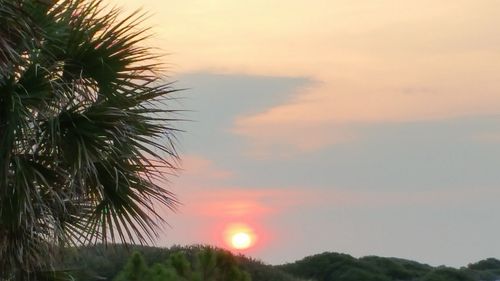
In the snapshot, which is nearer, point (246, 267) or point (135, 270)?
point (135, 270)

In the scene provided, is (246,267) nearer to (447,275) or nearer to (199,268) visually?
(199,268)

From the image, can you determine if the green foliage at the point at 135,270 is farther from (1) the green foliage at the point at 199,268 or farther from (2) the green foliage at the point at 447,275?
(2) the green foliage at the point at 447,275

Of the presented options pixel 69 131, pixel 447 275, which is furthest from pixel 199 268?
pixel 447 275

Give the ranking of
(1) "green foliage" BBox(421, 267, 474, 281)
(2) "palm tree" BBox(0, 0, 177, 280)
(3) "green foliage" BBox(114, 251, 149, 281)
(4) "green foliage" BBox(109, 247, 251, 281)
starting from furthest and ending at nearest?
(1) "green foliage" BBox(421, 267, 474, 281), (4) "green foliage" BBox(109, 247, 251, 281), (3) "green foliage" BBox(114, 251, 149, 281), (2) "palm tree" BBox(0, 0, 177, 280)

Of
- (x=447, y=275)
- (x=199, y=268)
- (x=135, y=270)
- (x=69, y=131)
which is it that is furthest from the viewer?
(x=447, y=275)

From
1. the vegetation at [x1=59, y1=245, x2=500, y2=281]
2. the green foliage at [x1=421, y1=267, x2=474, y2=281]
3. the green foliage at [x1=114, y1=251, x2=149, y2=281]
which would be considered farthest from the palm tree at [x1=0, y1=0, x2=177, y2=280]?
the green foliage at [x1=421, y1=267, x2=474, y2=281]

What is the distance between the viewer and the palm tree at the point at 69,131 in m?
10.6

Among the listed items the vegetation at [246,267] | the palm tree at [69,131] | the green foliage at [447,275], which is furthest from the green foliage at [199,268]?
the green foliage at [447,275]

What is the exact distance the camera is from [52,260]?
12336 mm

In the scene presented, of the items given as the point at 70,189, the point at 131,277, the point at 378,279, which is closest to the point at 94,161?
the point at 70,189

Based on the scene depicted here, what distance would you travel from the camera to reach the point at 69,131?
36.1 ft

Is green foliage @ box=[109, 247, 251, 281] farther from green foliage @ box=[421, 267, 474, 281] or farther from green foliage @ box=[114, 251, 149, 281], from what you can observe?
green foliage @ box=[421, 267, 474, 281]

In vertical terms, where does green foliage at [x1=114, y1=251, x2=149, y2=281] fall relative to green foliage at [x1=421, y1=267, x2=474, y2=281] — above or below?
below

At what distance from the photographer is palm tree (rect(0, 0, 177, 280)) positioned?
10.6 meters
